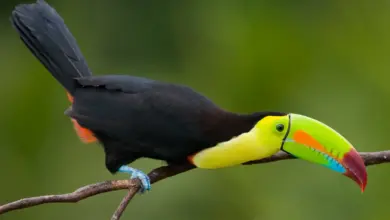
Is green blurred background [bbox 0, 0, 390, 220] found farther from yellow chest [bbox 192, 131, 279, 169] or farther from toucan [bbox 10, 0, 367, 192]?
yellow chest [bbox 192, 131, 279, 169]

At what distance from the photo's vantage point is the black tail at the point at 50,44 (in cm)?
188

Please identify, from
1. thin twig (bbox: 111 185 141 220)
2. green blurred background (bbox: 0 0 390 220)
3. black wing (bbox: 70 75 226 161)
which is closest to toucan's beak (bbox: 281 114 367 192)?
black wing (bbox: 70 75 226 161)

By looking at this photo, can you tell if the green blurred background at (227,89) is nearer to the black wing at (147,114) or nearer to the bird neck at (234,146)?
the black wing at (147,114)

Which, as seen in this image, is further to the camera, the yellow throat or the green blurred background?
the green blurred background

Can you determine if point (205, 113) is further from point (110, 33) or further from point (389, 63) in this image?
point (110, 33)

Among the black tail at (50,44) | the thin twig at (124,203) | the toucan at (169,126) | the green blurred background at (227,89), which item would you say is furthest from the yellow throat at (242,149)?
the green blurred background at (227,89)

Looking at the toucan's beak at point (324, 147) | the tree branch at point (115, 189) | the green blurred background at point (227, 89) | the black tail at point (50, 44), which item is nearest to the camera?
the tree branch at point (115, 189)

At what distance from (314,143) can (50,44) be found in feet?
2.07

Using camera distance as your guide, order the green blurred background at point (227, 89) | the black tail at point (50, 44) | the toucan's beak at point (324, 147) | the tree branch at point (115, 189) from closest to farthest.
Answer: the tree branch at point (115, 189) < the toucan's beak at point (324, 147) < the black tail at point (50, 44) < the green blurred background at point (227, 89)

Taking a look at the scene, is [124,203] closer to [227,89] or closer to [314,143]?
[314,143]

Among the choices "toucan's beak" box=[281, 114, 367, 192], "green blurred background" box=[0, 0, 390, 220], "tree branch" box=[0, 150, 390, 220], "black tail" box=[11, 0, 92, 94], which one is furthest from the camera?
"green blurred background" box=[0, 0, 390, 220]

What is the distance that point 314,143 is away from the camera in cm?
162

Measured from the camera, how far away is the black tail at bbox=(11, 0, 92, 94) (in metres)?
1.88

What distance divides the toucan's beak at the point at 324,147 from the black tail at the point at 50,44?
20.1 inches
